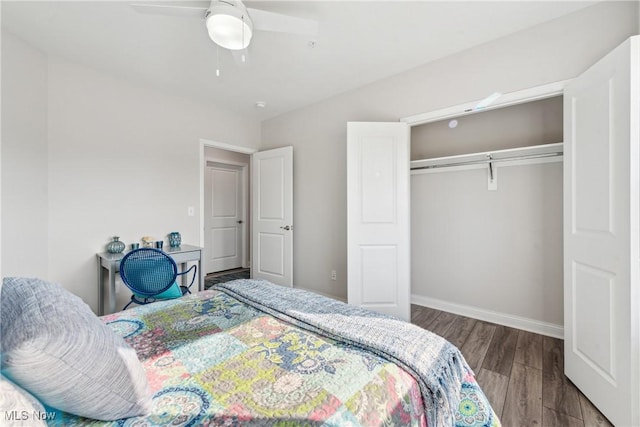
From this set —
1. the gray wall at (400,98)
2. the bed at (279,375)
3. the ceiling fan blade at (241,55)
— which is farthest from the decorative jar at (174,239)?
the ceiling fan blade at (241,55)

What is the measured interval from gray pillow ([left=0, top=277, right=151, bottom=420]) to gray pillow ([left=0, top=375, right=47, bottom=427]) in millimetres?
22

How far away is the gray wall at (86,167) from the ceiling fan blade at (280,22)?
6.79 ft

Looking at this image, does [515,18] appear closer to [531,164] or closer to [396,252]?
[531,164]

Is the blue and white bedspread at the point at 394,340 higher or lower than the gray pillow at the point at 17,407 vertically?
lower

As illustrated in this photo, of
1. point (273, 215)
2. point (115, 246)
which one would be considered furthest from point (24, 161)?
point (273, 215)

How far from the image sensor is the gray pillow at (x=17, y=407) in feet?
1.87

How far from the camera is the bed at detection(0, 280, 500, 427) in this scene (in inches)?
30.6

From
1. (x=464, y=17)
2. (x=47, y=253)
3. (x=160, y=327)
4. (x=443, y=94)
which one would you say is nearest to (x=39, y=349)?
(x=160, y=327)

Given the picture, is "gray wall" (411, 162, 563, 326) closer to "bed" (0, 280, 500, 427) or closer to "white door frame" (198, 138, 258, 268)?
"bed" (0, 280, 500, 427)

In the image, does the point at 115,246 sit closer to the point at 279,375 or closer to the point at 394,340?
the point at 279,375

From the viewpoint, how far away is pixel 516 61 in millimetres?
2252

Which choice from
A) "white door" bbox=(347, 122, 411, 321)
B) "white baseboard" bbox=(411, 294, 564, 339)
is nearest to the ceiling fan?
"white door" bbox=(347, 122, 411, 321)

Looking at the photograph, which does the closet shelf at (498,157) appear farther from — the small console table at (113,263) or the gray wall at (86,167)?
the gray wall at (86,167)

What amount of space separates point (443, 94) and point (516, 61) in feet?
1.92
